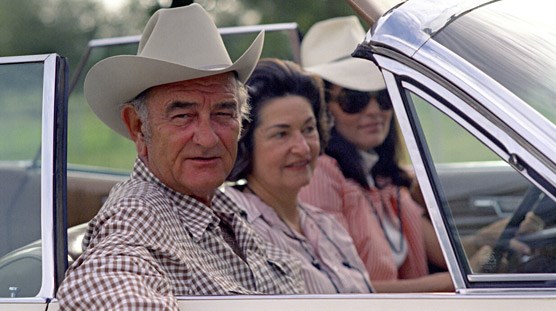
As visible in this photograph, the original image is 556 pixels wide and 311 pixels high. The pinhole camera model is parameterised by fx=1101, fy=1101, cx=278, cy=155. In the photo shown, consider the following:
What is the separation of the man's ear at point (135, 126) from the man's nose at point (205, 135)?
17 centimetres

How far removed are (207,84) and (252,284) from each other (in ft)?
1.84

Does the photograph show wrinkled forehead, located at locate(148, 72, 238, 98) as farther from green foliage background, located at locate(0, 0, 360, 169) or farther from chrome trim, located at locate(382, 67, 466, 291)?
green foliage background, located at locate(0, 0, 360, 169)

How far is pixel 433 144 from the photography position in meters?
2.36

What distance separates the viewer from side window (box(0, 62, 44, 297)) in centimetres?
253

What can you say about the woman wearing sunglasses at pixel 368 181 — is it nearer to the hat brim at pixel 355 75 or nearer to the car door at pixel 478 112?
the hat brim at pixel 355 75

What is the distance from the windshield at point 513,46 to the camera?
88.6 inches

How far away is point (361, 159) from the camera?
4.73 metres

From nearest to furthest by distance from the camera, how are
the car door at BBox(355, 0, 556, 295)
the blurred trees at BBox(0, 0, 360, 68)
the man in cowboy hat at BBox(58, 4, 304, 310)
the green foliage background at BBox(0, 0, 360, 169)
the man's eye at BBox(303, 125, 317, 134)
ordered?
the car door at BBox(355, 0, 556, 295) → the man in cowboy hat at BBox(58, 4, 304, 310) → the man's eye at BBox(303, 125, 317, 134) → the green foliage background at BBox(0, 0, 360, 169) → the blurred trees at BBox(0, 0, 360, 68)

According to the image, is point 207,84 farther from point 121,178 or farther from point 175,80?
point 121,178

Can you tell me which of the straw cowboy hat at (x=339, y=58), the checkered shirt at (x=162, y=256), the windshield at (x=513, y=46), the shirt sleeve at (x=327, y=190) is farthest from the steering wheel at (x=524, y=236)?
the straw cowboy hat at (x=339, y=58)

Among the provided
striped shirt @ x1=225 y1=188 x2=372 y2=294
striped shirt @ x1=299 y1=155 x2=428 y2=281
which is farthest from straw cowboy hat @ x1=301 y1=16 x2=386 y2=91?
striped shirt @ x1=225 y1=188 x2=372 y2=294

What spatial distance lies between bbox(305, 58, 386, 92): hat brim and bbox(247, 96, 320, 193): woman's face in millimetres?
779

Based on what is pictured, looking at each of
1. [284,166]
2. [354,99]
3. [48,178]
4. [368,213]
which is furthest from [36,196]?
[354,99]

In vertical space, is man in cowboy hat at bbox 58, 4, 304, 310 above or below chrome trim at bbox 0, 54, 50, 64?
below
